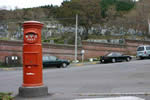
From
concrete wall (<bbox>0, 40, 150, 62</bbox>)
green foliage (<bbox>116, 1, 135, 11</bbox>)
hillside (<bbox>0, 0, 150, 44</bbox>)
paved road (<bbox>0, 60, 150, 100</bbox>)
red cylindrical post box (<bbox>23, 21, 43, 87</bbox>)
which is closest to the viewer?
red cylindrical post box (<bbox>23, 21, 43, 87</bbox>)

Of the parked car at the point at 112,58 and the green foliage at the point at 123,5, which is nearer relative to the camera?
the parked car at the point at 112,58

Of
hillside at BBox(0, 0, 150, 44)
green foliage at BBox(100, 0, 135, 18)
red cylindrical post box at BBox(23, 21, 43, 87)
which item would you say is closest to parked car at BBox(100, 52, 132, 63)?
hillside at BBox(0, 0, 150, 44)

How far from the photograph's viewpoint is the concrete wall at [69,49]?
26.5m

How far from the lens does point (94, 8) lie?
38.6 meters

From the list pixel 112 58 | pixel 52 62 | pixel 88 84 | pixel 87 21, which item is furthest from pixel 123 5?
pixel 88 84

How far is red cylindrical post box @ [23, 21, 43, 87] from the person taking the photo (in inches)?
308

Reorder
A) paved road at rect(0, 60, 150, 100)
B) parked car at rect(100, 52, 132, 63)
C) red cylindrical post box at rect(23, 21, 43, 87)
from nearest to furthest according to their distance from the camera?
red cylindrical post box at rect(23, 21, 43, 87) < paved road at rect(0, 60, 150, 100) < parked car at rect(100, 52, 132, 63)

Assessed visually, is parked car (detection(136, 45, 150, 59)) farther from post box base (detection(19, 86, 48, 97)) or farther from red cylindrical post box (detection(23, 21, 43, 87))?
post box base (detection(19, 86, 48, 97))

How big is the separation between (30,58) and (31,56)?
0.08 meters

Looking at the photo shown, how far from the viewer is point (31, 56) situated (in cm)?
789

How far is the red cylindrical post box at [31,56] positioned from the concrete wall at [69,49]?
762 inches

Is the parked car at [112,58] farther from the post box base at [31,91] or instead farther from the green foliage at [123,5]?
the green foliage at [123,5]

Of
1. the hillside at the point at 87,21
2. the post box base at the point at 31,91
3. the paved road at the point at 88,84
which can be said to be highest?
the hillside at the point at 87,21

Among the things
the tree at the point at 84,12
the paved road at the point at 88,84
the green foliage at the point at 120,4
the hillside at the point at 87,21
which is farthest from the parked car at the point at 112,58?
the green foliage at the point at 120,4
